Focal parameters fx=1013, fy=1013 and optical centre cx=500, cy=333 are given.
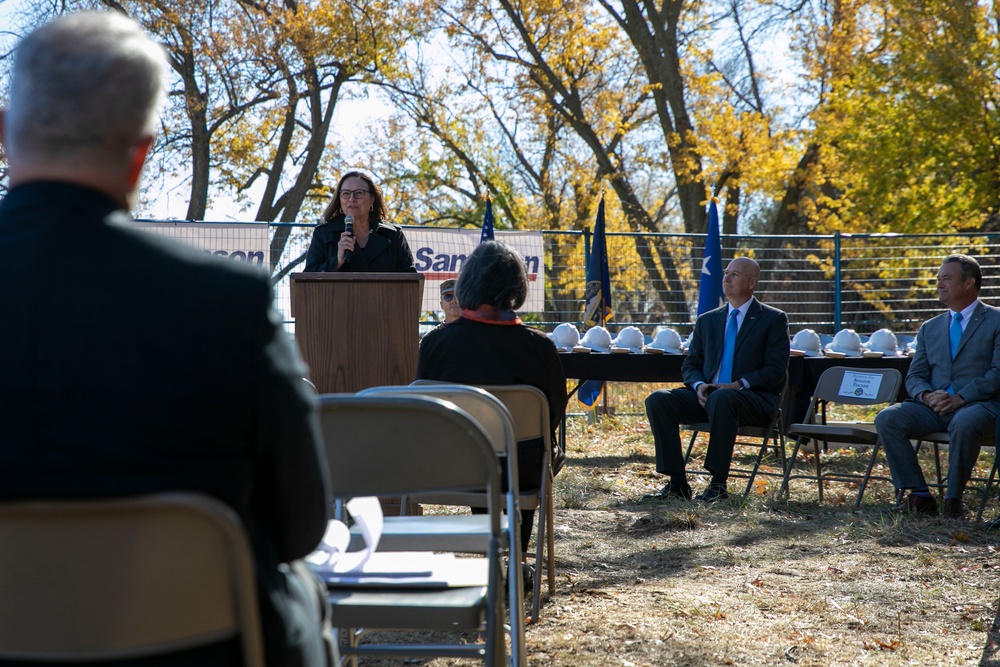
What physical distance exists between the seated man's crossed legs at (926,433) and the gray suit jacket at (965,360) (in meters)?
0.12

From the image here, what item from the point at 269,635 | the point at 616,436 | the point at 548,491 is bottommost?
the point at 616,436

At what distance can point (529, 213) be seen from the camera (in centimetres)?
2677

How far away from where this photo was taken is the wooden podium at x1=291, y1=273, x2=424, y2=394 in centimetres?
462

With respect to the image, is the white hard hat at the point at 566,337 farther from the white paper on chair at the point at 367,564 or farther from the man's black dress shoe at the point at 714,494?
the white paper on chair at the point at 367,564

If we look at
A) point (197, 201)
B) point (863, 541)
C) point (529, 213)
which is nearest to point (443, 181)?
point (529, 213)

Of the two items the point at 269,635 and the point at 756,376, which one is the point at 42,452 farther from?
the point at 756,376

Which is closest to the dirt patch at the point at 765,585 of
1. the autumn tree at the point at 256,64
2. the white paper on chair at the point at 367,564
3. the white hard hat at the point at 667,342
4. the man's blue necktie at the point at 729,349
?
the man's blue necktie at the point at 729,349

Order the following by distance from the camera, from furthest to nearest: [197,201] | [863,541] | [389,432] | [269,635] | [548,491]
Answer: [197,201], [863,541], [548,491], [389,432], [269,635]

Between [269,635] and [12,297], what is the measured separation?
0.57m

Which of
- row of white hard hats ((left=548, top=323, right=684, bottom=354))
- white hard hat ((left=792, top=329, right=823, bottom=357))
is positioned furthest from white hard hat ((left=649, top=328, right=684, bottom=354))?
Answer: white hard hat ((left=792, top=329, right=823, bottom=357))

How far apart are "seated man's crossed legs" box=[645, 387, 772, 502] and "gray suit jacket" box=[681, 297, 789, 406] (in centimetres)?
16

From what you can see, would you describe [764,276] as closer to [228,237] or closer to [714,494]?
[228,237]

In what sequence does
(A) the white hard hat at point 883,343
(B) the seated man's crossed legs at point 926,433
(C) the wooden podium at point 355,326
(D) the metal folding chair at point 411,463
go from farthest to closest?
(A) the white hard hat at point 883,343 → (B) the seated man's crossed legs at point 926,433 → (C) the wooden podium at point 355,326 → (D) the metal folding chair at point 411,463

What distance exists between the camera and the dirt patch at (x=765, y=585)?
3633 millimetres
